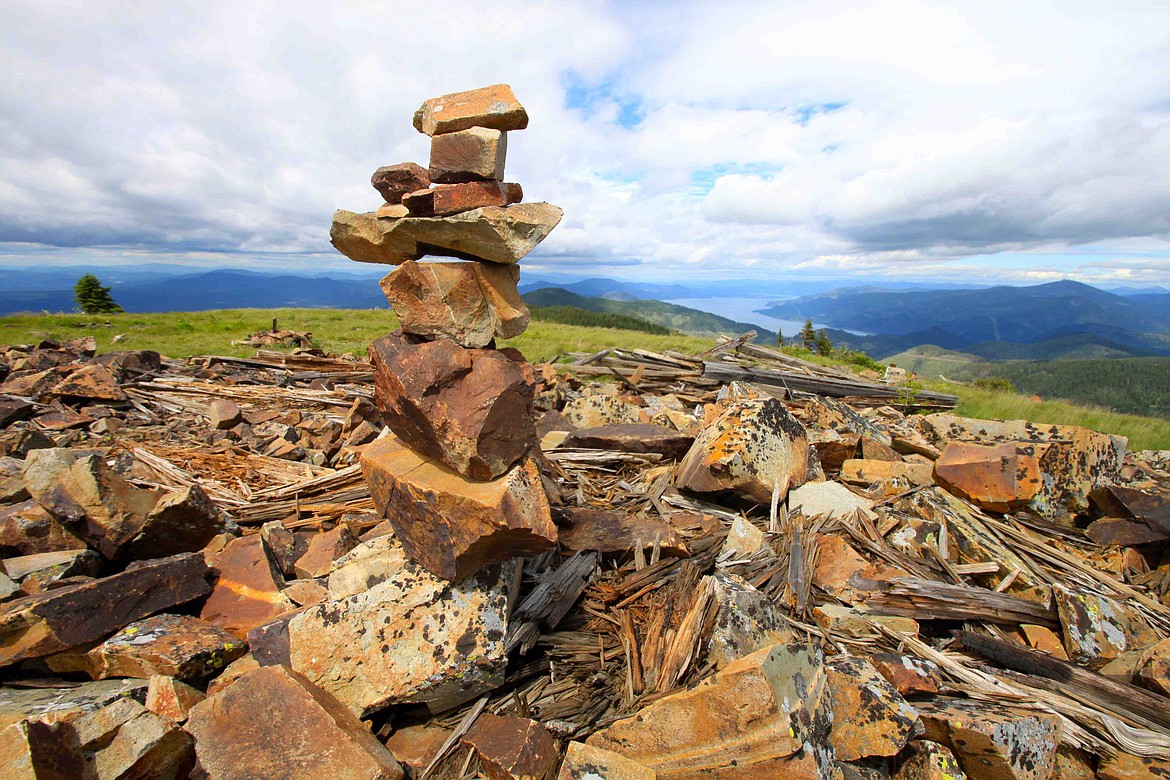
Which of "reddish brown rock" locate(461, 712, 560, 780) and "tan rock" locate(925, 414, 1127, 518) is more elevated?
"tan rock" locate(925, 414, 1127, 518)

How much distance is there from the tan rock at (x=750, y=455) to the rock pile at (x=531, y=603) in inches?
1.6

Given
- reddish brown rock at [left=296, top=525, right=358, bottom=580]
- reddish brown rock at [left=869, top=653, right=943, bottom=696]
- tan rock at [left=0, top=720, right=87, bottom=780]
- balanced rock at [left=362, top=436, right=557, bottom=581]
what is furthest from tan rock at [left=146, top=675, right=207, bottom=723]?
reddish brown rock at [left=869, top=653, right=943, bottom=696]

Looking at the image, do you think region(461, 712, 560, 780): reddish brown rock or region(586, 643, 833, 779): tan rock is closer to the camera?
region(586, 643, 833, 779): tan rock

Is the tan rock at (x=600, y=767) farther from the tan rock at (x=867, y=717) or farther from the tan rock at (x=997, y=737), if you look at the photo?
the tan rock at (x=997, y=737)

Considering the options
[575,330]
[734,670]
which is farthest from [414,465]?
[575,330]

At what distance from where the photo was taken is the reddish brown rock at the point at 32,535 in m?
5.34

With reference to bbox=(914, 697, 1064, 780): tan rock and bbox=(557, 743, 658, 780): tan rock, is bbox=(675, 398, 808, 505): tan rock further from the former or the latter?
bbox=(557, 743, 658, 780): tan rock

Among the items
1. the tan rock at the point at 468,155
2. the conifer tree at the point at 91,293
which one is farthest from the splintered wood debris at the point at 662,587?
the conifer tree at the point at 91,293

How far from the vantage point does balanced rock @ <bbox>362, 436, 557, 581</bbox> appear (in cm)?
401

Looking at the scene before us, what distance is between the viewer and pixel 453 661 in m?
3.88

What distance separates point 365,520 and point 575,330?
70.5 ft

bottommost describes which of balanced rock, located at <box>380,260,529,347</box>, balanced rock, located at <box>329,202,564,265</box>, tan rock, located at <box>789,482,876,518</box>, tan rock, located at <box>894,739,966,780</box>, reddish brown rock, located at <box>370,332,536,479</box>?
tan rock, located at <box>894,739,966,780</box>

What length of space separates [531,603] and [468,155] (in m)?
3.97

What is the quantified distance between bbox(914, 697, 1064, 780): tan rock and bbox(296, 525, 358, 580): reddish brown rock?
17.9 feet
